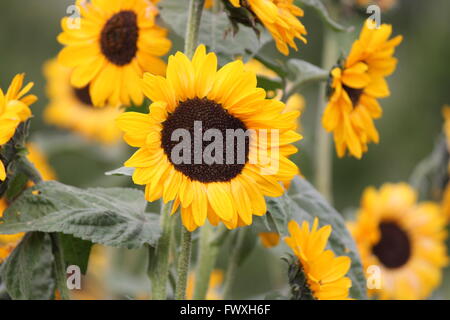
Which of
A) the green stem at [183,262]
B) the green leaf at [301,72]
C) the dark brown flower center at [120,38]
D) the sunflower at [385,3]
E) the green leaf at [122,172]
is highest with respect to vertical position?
the sunflower at [385,3]

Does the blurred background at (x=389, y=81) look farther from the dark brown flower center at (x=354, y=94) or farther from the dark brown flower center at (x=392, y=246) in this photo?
the dark brown flower center at (x=354, y=94)

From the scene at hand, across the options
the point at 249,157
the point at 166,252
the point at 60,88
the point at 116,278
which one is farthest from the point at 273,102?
the point at 60,88

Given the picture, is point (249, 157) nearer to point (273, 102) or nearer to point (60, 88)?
point (273, 102)

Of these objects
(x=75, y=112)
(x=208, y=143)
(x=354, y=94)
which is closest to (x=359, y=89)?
(x=354, y=94)

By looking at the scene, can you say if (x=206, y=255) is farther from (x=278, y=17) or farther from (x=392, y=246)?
(x=392, y=246)

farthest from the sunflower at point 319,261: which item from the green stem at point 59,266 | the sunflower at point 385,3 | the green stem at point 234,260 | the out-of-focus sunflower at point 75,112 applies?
the out-of-focus sunflower at point 75,112

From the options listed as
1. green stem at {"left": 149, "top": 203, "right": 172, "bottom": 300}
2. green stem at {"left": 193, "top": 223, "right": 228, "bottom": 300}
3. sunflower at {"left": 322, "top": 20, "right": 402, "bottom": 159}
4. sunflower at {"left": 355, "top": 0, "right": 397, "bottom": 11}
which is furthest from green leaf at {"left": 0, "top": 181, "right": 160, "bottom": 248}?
sunflower at {"left": 355, "top": 0, "right": 397, "bottom": 11}
